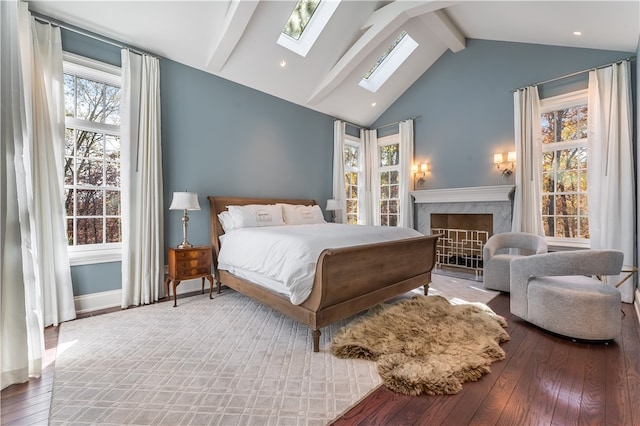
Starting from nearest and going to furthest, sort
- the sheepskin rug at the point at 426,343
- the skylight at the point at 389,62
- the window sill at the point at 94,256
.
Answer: the sheepskin rug at the point at 426,343 → the window sill at the point at 94,256 → the skylight at the point at 389,62

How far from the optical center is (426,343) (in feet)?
7.46

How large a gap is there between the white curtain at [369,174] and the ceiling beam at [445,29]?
7.06ft

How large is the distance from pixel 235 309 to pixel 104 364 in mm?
1331

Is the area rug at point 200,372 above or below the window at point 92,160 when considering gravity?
below

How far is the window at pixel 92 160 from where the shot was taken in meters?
3.16

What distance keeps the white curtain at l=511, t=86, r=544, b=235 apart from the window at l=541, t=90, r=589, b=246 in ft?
0.74

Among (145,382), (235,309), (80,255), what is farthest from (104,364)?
(80,255)

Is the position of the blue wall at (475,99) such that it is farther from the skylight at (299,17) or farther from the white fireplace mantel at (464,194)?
the skylight at (299,17)

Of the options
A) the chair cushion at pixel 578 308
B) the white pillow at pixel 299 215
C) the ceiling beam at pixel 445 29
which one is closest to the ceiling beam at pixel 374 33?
the ceiling beam at pixel 445 29

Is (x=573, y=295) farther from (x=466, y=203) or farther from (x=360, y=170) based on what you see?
(x=360, y=170)

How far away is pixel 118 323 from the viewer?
2.79m

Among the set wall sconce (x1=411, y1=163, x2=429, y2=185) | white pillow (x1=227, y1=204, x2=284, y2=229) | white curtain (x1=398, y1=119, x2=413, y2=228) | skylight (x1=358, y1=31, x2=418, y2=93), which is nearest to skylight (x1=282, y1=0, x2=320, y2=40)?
skylight (x1=358, y1=31, x2=418, y2=93)

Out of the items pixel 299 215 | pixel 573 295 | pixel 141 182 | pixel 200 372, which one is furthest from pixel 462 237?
pixel 141 182

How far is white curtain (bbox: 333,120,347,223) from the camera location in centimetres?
581
